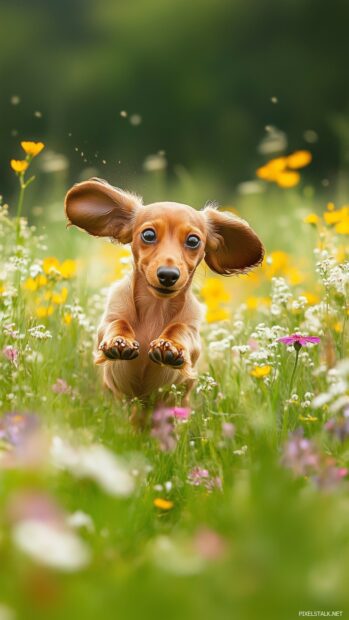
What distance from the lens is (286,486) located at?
1288mm

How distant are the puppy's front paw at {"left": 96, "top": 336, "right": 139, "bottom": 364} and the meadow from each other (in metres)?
0.19

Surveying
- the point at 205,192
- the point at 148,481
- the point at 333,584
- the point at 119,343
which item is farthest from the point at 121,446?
the point at 205,192

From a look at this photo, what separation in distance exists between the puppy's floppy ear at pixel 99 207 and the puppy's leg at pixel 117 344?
1.33 feet

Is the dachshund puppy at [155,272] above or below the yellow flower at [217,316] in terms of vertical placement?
below

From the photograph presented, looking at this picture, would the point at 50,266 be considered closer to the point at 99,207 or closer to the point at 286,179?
the point at 99,207

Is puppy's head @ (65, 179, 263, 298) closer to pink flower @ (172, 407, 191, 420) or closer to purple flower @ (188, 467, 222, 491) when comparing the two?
pink flower @ (172, 407, 191, 420)

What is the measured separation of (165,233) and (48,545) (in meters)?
1.94

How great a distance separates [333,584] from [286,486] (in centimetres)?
16

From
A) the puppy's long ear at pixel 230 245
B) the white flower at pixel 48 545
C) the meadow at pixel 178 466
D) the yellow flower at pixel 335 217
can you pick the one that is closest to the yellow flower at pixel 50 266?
the meadow at pixel 178 466

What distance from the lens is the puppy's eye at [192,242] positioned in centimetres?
295

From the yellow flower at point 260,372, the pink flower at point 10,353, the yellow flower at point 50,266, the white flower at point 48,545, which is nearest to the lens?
the white flower at point 48,545

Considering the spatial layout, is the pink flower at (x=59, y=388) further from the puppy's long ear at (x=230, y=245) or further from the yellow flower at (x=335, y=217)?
the yellow flower at (x=335, y=217)

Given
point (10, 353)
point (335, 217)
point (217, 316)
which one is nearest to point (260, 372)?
point (10, 353)

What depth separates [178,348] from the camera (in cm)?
281
